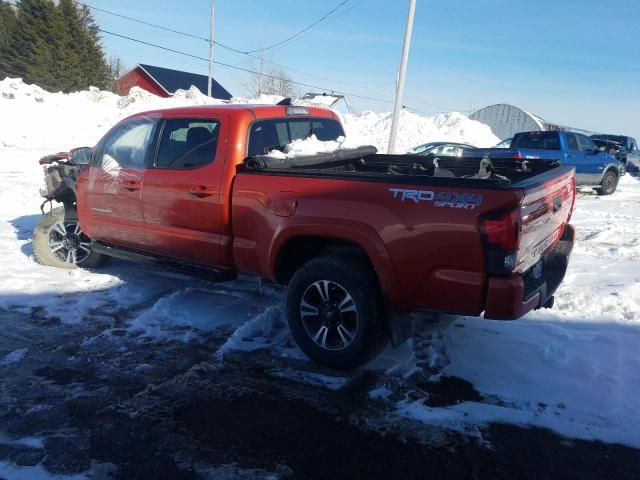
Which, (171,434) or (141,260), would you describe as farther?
(141,260)

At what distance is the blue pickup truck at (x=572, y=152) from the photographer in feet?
43.2

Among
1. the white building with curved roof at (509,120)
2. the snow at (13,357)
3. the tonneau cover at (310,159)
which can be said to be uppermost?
the white building with curved roof at (509,120)

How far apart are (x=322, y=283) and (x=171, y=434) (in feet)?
4.79

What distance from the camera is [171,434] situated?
3092 mm

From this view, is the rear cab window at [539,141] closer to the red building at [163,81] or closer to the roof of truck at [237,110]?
the roof of truck at [237,110]

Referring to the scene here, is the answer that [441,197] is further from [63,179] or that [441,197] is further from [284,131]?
[63,179]

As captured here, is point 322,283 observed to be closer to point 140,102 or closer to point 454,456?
point 454,456

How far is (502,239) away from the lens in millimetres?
3012

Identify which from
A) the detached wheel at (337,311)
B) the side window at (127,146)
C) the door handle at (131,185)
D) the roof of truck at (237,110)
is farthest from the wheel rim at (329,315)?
the side window at (127,146)

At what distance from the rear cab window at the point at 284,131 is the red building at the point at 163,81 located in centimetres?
4648

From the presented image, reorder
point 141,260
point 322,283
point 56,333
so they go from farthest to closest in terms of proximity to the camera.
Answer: point 141,260 → point 56,333 → point 322,283

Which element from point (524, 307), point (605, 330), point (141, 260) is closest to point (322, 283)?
point (524, 307)

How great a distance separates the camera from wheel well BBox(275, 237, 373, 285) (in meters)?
3.85

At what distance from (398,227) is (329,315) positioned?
0.94 metres
